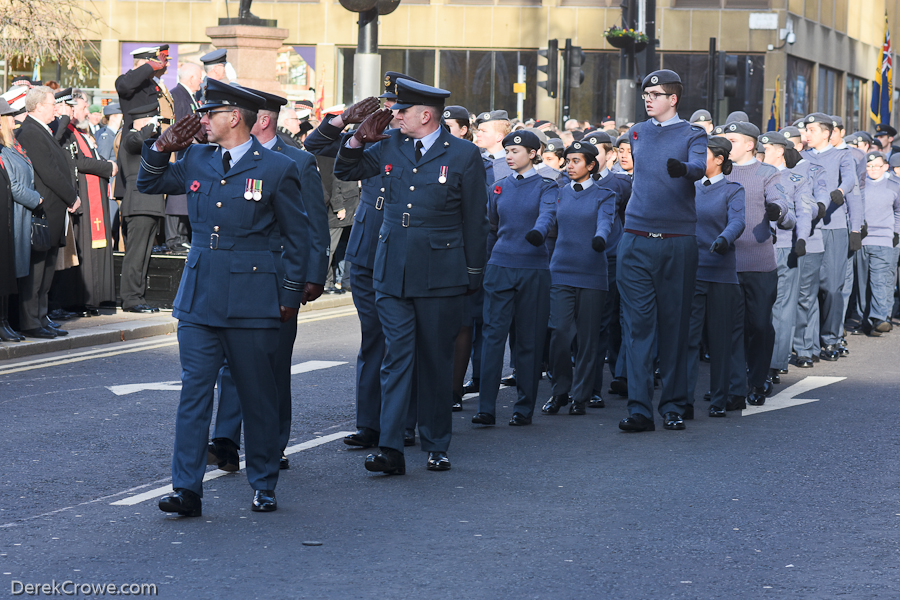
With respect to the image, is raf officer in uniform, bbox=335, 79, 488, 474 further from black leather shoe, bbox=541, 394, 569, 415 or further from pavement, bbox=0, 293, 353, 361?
pavement, bbox=0, 293, 353, 361

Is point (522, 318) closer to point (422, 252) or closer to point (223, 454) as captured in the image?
point (422, 252)

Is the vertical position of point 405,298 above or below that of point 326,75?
below

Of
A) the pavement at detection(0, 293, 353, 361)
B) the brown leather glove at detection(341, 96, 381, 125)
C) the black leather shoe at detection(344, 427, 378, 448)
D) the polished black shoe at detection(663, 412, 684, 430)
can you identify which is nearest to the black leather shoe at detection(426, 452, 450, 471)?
the black leather shoe at detection(344, 427, 378, 448)

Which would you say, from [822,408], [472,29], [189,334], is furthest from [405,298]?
[472,29]

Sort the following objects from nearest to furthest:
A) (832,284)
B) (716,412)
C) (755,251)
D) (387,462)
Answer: (387,462), (716,412), (755,251), (832,284)

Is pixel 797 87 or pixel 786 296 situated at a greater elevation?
pixel 797 87

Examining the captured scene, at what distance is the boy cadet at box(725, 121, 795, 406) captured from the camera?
33.9ft

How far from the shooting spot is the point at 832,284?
44.4ft

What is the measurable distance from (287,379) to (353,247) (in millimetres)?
1114

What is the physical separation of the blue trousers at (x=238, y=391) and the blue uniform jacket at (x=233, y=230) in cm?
8

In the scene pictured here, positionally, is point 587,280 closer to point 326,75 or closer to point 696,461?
point 696,461

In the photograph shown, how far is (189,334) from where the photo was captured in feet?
21.3

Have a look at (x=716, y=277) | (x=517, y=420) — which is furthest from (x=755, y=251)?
(x=517, y=420)

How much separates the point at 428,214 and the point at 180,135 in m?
1.71
